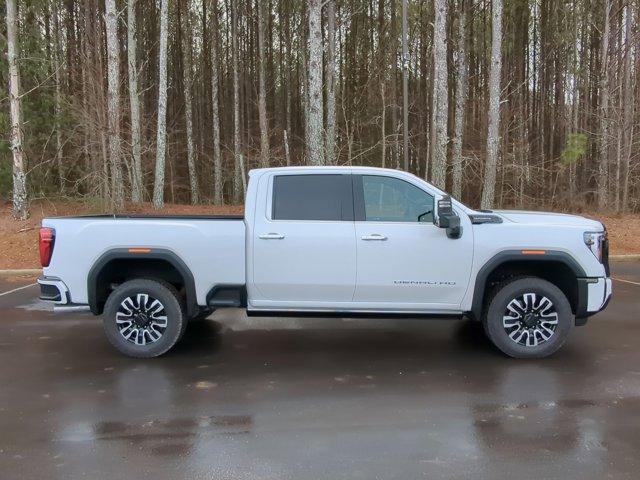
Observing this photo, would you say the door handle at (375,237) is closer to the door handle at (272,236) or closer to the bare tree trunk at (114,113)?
the door handle at (272,236)

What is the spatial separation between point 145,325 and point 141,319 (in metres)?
0.08

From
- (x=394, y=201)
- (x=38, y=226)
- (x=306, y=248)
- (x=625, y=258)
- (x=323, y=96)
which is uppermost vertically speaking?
(x=323, y=96)

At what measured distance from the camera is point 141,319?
19.8 ft

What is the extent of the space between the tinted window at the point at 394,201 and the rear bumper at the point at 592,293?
1.65 meters

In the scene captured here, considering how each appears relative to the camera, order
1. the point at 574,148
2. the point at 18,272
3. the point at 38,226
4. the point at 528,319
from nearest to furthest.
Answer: the point at 528,319
the point at 18,272
the point at 38,226
the point at 574,148

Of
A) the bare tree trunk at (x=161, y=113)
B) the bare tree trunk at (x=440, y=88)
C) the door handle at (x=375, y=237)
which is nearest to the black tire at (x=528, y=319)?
the door handle at (x=375, y=237)

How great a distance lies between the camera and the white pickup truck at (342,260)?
575 cm

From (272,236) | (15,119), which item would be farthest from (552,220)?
(15,119)

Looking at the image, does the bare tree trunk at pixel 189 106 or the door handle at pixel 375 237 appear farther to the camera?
the bare tree trunk at pixel 189 106

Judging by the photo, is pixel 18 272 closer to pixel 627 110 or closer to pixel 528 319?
pixel 528 319

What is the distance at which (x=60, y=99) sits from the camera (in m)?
20.1

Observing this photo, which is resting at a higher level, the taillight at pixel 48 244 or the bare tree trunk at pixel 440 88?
the bare tree trunk at pixel 440 88

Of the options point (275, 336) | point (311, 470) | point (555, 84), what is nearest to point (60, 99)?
point (275, 336)

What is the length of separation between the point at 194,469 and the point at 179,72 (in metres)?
32.8
